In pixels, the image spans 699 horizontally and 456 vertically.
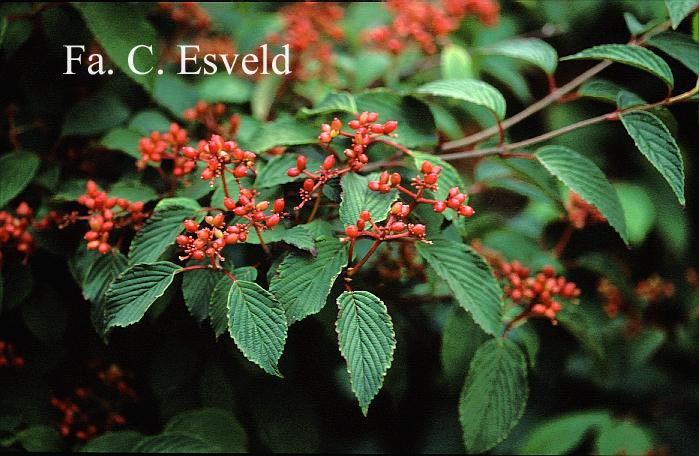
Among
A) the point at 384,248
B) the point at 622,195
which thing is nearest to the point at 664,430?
the point at 622,195

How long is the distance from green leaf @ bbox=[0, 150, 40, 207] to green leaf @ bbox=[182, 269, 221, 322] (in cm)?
44

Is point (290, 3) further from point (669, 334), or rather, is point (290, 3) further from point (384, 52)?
point (669, 334)

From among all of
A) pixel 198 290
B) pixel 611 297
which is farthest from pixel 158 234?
pixel 611 297

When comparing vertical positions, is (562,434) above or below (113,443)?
below

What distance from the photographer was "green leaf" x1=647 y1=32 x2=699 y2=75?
3.58 feet

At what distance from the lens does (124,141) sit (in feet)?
3.99

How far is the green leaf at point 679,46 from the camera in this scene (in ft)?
3.58

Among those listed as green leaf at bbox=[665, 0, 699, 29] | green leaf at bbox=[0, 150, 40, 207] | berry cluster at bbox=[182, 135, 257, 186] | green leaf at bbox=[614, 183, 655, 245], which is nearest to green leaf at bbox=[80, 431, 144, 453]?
green leaf at bbox=[0, 150, 40, 207]

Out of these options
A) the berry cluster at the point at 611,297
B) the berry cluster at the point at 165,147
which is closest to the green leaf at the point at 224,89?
the berry cluster at the point at 165,147

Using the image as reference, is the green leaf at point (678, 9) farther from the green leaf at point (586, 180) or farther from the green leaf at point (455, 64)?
the green leaf at point (455, 64)

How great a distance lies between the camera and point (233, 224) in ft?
3.10

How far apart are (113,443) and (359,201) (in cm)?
69

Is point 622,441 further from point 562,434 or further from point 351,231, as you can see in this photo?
point 351,231

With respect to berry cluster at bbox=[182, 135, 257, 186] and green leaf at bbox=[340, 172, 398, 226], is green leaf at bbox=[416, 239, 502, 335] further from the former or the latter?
berry cluster at bbox=[182, 135, 257, 186]
